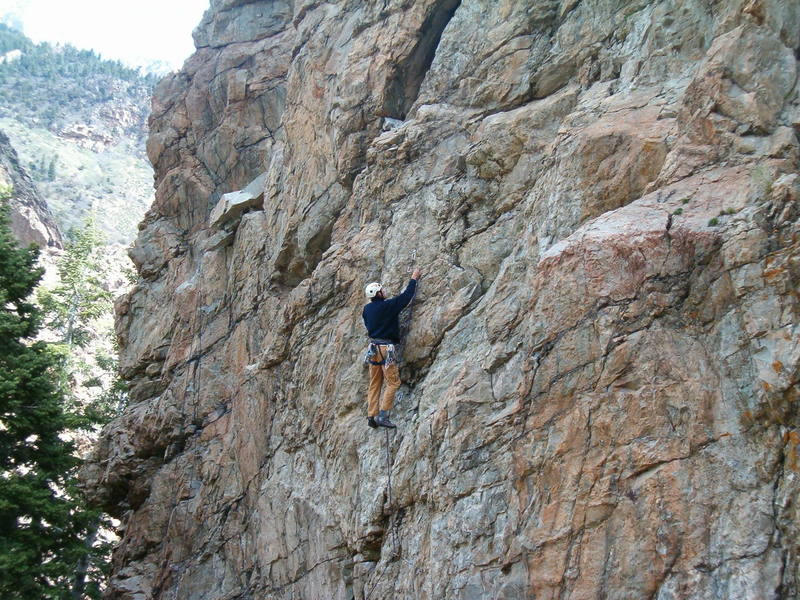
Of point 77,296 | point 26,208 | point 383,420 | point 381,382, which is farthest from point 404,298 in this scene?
point 26,208

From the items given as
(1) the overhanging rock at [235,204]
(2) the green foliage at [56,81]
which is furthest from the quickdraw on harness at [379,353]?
(2) the green foliage at [56,81]

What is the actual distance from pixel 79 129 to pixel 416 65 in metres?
106

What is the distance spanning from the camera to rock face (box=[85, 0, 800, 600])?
7977mm

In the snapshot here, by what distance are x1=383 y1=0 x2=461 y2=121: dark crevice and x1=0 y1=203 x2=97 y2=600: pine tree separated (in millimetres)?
8172

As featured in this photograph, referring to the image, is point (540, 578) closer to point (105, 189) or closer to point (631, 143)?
point (631, 143)

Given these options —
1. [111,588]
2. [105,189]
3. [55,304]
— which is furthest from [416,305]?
[105,189]

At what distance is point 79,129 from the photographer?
109 m

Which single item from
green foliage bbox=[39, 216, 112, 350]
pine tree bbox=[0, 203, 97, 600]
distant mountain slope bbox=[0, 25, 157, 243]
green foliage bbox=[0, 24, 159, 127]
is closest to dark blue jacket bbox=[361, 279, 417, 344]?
pine tree bbox=[0, 203, 97, 600]

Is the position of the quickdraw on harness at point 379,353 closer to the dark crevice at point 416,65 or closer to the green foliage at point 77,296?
the dark crevice at point 416,65

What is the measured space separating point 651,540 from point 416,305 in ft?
18.0

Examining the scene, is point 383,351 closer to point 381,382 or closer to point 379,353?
point 379,353

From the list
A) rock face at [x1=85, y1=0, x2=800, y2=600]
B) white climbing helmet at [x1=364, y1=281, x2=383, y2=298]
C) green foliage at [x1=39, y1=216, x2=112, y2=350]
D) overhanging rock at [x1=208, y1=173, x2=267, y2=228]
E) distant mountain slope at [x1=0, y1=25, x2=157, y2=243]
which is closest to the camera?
rock face at [x1=85, y1=0, x2=800, y2=600]

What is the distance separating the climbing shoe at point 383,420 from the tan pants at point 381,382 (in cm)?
8

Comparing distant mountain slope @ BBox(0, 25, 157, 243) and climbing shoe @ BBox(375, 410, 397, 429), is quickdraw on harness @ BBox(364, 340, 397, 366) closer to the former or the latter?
climbing shoe @ BBox(375, 410, 397, 429)
